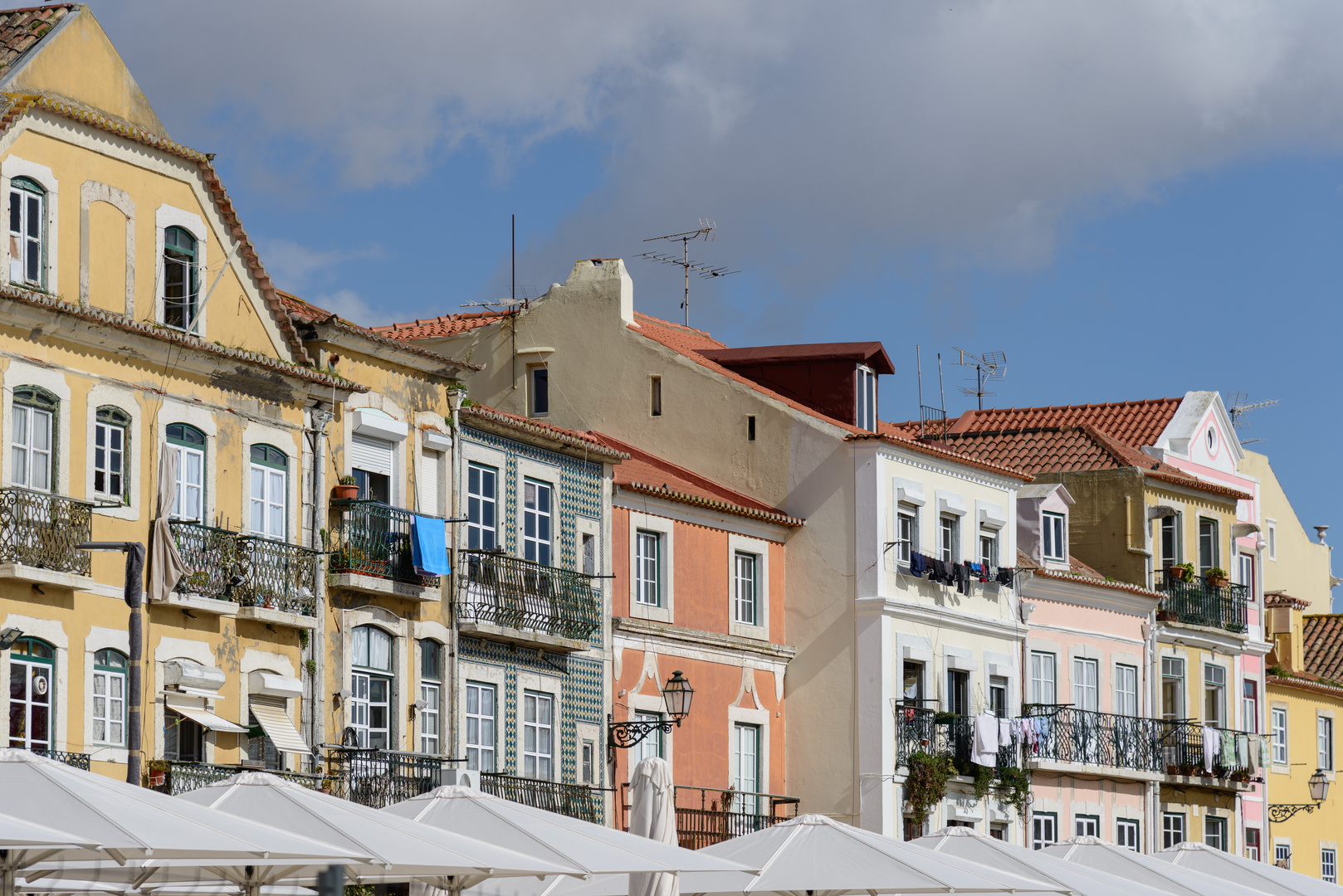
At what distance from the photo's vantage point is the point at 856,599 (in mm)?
39312

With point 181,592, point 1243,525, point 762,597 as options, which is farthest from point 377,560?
point 1243,525

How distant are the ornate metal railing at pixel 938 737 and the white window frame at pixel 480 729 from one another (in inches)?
363

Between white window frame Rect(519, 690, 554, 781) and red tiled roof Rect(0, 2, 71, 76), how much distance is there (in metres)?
11.7

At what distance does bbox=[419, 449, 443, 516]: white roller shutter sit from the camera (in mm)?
31781

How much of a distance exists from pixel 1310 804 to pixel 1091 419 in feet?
33.7

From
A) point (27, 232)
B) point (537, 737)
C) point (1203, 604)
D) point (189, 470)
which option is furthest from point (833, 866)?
point (1203, 604)

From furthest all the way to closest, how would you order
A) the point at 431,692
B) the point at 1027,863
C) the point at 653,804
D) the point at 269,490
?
the point at 431,692, the point at 269,490, the point at 1027,863, the point at 653,804

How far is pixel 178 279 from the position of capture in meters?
28.3

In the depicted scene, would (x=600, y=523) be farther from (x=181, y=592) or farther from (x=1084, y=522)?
(x=1084, y=522)

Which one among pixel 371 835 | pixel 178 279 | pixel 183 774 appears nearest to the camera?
pixel 371 835

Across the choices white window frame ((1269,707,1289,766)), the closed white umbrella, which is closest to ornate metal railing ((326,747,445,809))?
the closed white umbrella

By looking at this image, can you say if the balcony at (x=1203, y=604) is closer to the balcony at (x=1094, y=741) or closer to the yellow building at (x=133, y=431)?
the balcony at (x=1094, y=741)

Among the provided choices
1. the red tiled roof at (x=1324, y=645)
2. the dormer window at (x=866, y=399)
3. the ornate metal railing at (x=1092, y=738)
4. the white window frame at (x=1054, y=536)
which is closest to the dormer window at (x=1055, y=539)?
the white window frame at (x=1054, y=536)

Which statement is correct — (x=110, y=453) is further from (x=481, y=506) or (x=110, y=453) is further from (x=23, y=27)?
(x=481, y=506)
